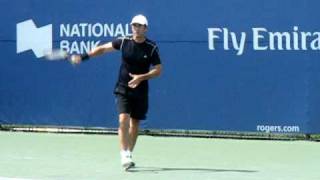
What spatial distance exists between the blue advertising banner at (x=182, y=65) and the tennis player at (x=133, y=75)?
3.02m

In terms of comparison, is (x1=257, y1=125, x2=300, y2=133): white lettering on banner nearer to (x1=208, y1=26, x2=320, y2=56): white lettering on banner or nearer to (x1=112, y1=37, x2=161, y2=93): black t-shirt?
(x1=208, y1=26, x2=320, y2=56): white lettering on banner

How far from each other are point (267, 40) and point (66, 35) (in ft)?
10.7

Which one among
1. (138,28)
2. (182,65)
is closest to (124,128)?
(138,28)

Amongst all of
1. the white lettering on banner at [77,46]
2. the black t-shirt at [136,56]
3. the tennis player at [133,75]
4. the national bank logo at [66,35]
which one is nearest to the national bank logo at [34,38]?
the national bank logo at [66,35]

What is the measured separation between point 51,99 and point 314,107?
4.21 meters

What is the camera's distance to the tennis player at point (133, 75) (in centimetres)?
866

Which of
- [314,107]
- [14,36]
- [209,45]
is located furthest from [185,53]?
[14,36]

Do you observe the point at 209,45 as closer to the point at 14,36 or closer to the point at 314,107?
the point at 314,107

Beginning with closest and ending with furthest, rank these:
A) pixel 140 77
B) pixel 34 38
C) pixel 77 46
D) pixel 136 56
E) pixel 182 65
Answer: pixel 140 77 < pixel 136 56 < pixel 182 65 < pixel 77 46 < pixel 34 38

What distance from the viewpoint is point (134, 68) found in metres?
8.80

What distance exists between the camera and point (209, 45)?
1177 centimetres

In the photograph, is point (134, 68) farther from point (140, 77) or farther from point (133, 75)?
point (140, 77)

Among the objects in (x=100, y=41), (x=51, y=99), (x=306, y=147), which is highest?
(x=100, y=41)

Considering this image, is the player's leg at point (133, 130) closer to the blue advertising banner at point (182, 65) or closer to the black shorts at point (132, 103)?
the black shorts at point (132, 103)
